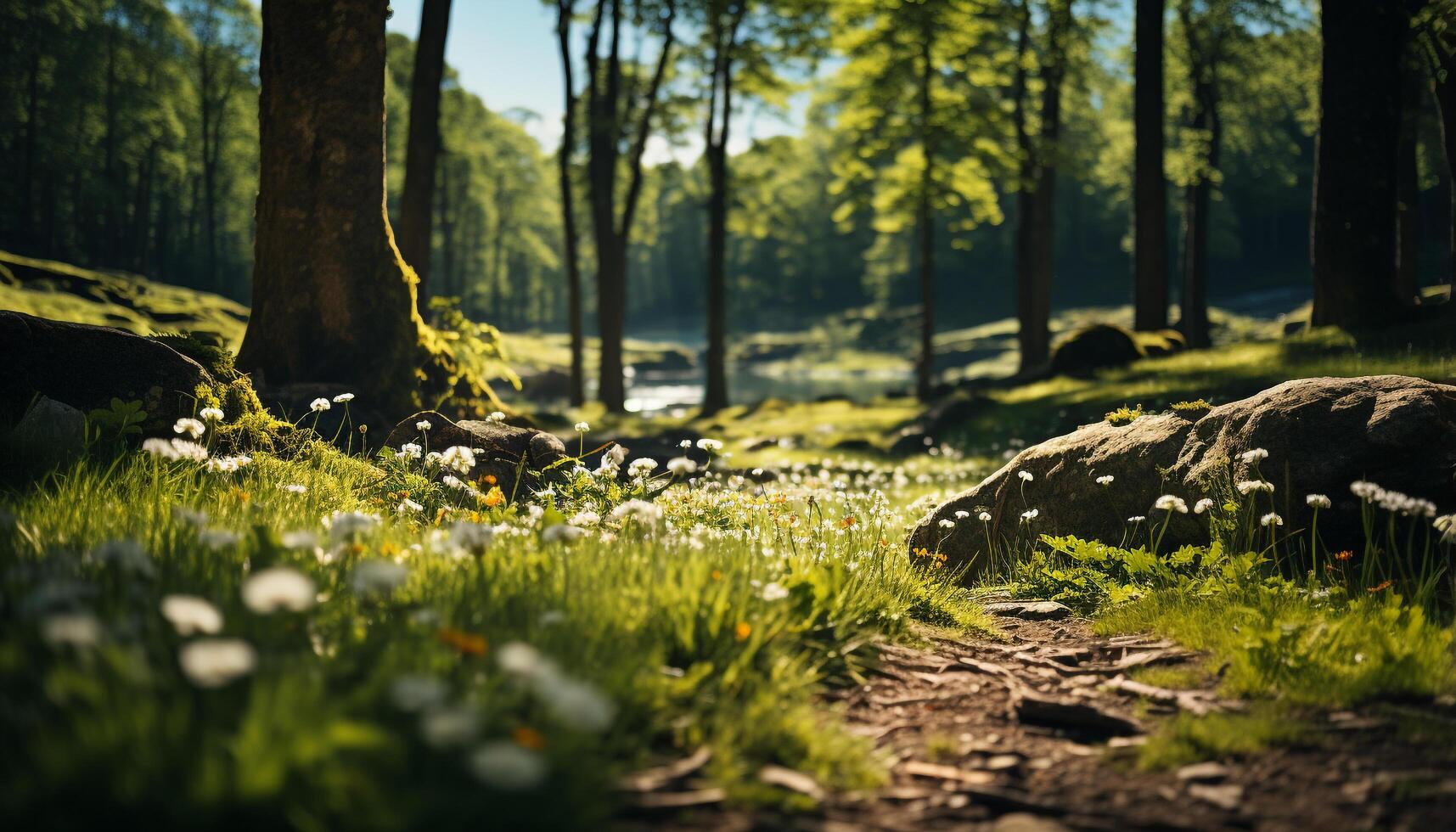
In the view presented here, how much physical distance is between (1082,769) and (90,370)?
6.01m

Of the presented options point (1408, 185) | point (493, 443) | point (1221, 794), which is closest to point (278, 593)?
point (1221, 794)

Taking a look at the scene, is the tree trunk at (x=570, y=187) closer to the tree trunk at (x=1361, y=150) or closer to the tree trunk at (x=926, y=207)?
the tree trunk at (x=926, y=207)

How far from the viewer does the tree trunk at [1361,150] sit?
11.4m

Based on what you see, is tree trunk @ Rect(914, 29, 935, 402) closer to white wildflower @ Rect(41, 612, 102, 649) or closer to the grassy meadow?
the grassy meadow

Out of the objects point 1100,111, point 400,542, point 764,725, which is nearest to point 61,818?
point 764,725

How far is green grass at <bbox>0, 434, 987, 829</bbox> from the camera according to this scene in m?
1.71

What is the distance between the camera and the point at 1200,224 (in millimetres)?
24438

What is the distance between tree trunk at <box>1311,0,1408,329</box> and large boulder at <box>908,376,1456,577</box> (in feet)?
26.2

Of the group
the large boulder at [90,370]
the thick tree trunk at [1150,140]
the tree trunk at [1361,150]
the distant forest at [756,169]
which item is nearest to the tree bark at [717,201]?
the distant forest at [756,169]

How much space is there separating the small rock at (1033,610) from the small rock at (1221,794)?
2.39 meters

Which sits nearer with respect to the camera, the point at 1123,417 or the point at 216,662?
the point at 216,662

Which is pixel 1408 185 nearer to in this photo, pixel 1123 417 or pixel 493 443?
pixel 1123 417

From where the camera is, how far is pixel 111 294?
1931 cm

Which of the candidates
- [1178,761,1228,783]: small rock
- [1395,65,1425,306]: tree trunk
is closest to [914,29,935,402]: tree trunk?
[1395,65,1425,306]: tree trunk
